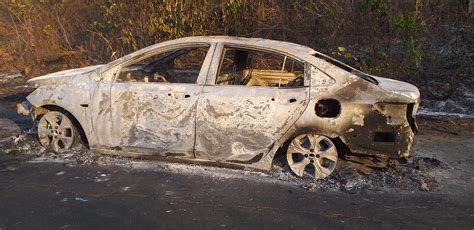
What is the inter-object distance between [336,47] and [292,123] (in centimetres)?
675

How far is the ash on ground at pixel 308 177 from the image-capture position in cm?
501

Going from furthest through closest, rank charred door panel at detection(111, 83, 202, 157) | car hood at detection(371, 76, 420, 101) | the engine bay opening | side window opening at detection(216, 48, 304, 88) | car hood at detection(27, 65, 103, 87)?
car hood at detection(27, 65, 103, 87) < side window opening at detection(216, 48, 304, 88) < charred door panel at detection(111, 83, 202, 157) < the engine bay opening < car hood at detection(371, 76, 420, 101)

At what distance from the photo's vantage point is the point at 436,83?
9.38 metres

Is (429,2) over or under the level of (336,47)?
over

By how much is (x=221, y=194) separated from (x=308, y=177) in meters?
1.05

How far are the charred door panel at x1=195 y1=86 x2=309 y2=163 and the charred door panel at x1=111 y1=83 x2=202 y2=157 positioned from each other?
0.14 metres

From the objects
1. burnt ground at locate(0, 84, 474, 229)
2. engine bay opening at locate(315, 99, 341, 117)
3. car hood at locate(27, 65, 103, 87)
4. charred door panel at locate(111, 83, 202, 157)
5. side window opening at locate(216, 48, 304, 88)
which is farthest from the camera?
car hood at locate(27, 65, 103, 87)

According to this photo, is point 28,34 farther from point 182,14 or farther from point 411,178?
point 411,178

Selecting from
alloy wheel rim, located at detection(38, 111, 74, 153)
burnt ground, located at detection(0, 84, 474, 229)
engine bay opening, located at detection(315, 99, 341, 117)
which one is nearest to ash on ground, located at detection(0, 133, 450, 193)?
burnt ground, located at detection(0, 84, 474, 229)

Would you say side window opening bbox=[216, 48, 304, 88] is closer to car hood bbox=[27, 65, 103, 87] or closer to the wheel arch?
car hood bbox=[27, 65, 103, 87]

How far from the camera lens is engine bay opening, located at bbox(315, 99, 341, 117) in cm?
499

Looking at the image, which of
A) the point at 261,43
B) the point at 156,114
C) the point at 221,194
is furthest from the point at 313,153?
the point at 156,114

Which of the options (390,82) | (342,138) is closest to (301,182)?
(342,138)

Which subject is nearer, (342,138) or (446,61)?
(342,138)
